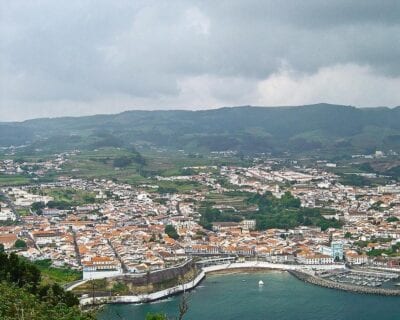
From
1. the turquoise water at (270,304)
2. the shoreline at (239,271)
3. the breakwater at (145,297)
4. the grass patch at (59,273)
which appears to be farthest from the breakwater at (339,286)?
the grass patch at (59,273)

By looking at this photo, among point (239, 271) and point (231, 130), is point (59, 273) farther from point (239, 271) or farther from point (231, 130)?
point (231, 130)

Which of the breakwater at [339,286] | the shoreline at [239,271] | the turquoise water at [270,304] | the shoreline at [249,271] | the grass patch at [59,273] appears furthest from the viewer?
the shoreline at [239,271]

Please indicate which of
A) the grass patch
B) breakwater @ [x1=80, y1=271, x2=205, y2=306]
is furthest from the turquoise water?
the grass patch

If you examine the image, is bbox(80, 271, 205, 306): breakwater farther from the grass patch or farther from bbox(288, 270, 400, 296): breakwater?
bbox(288, 270, 400, 296): breakwater

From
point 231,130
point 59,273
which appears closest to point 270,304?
point 59,273

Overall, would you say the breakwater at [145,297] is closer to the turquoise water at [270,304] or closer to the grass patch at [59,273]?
the turquoise water at [270,304]
